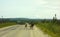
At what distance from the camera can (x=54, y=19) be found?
59188 mm
